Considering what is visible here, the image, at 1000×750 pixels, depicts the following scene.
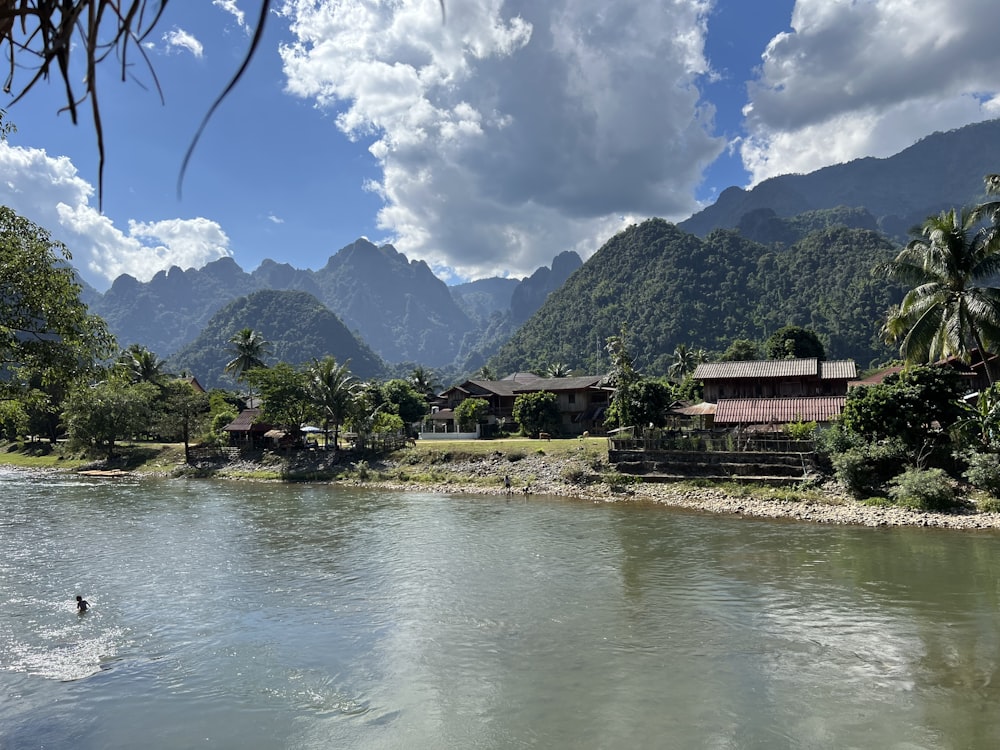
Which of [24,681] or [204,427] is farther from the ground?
[204,427]

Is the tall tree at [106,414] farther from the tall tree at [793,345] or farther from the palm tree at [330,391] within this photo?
the tall tree at [793,345]

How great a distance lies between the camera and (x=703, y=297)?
140875 mm

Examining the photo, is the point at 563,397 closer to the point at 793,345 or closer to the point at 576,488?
the point at 576,488

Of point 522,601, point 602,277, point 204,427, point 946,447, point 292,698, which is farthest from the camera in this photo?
point 602,277

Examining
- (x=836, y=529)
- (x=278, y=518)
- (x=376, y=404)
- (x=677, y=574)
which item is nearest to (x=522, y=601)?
(x=677, y=574)

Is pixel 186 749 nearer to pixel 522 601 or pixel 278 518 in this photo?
pixel 522 601

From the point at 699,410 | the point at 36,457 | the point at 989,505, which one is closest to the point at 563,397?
the point at 699,410

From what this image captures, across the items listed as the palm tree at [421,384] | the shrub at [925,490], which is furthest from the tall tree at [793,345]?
the palm tree at [421,384]

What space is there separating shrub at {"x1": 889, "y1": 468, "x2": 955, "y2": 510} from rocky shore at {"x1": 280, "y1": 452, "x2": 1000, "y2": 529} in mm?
514

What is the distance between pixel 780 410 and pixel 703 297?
109m

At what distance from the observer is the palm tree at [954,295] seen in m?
27.2

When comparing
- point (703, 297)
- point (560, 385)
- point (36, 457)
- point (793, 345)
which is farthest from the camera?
point (703, 297)

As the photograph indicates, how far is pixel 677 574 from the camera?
64.8 ft

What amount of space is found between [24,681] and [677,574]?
17.3 meters
